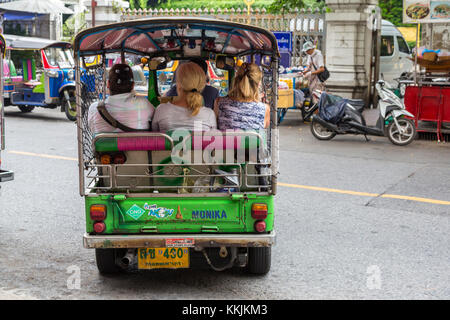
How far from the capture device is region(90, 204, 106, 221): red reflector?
15.7 ft

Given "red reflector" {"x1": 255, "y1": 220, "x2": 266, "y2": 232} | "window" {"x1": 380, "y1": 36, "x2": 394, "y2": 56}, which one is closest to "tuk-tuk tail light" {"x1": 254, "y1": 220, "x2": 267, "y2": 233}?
"red reflector" {"x1": 255, "y1": 220, "x2": 266, "y2": 232}

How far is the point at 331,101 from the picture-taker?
40.5ft

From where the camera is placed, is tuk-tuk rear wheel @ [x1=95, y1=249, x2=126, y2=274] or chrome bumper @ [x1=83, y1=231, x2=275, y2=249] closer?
chrome bumper @ [x1=83, y1=231, x2=275, y2=249]

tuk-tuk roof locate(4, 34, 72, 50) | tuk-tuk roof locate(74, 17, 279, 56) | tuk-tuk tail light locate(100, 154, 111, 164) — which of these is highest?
tuk-tuk roof locate(4, 34, 72, 50)

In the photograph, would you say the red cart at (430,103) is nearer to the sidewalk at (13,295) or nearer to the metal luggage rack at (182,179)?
the metal luggage rack at (182,179)

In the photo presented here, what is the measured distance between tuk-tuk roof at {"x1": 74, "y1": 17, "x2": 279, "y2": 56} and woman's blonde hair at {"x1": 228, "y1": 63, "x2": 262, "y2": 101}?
255mm

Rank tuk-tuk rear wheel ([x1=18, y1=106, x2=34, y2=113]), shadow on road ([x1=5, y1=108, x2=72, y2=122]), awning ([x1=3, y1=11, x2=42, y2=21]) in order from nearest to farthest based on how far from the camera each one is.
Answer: shadow on road ([x1=5, y1=108, x2=72, y2=122])
tuk-tuk rear wheel ([x1=18, y1=106, x2=34, y2=113])
awning ([x1=3, y1=11, x2=42, y2=21])

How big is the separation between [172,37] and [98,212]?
219 cm

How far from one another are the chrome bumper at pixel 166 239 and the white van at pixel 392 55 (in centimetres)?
1866

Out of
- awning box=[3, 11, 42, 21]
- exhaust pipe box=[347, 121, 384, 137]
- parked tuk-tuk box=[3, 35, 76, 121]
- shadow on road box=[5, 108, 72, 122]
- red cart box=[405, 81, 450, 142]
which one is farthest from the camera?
awning box=[3, 11, 42, 21]

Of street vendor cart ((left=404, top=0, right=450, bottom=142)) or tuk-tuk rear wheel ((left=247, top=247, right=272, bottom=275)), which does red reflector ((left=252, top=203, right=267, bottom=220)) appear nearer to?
tuk-tuk rear wheel ((left=247, top=247, right=272, bottom=275))

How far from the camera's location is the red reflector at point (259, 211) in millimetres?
4805

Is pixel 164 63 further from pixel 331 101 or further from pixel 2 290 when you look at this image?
pixel 331 101

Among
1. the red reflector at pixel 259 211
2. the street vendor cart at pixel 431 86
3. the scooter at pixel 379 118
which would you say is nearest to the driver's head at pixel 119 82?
the red reflector at pixel 259 211
